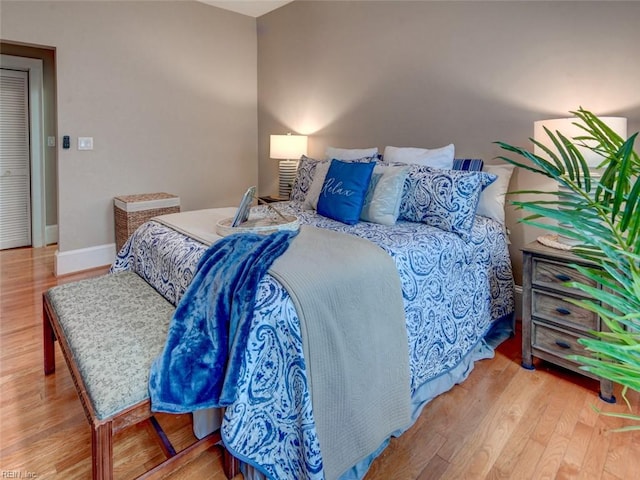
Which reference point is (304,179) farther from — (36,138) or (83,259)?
(36,138)

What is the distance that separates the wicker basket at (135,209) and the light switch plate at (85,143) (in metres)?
0.51

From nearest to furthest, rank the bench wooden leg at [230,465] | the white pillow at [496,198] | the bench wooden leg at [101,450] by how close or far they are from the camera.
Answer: the bench wooden leg at [101,450] → the bench wooden leg at [230,465] → the white pillow at [496,198]

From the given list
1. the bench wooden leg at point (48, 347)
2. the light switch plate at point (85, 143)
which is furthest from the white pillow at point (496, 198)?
the light switch plate at point (85, 143)

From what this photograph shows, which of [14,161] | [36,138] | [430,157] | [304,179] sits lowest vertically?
[304,179]

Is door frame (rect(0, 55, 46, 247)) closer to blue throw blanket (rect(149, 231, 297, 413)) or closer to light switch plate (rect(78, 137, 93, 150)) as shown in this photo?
light switch plate (rect(78, 137, 93, 150))

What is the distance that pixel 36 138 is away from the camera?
4375 millimetres

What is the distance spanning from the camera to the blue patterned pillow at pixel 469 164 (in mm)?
2502

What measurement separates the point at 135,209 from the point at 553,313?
3.31 metres

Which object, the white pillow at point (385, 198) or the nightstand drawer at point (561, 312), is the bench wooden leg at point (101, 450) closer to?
the white pillow at point (385, 198)

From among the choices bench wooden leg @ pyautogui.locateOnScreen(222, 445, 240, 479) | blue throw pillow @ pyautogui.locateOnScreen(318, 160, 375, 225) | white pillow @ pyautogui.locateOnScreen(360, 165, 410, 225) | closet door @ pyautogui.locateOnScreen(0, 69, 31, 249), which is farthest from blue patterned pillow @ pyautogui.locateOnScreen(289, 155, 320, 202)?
closet door @ pyautogui.locateOnScreen(0, 69, 31, 249)

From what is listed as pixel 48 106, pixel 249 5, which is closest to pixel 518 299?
pixel 249 5

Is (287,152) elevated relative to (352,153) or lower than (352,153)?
elevated

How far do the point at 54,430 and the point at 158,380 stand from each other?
0.87 m

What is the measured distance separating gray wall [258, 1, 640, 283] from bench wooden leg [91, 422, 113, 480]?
8.33 feet
